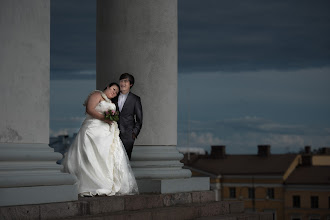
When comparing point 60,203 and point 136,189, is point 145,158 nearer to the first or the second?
point 136,189

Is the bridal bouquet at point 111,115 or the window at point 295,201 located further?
the window at point 295,201

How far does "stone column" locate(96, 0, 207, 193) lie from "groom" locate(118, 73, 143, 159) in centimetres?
47

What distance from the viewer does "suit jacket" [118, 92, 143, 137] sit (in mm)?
17547

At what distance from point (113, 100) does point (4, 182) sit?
17.5 ft

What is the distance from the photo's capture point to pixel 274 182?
381 ft

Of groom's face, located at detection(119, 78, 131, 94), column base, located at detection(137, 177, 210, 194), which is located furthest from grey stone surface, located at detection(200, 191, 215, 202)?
groom's face, located at detection(119, 78, 131, 94)

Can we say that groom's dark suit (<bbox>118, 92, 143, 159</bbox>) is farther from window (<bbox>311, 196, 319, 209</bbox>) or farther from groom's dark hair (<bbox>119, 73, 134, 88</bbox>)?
window (<bbox>311, 196, 319, 209</bbox>)

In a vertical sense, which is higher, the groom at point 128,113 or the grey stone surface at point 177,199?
the groom at point 128,113

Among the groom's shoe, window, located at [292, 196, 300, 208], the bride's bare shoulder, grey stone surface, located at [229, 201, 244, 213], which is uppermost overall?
the bride's bare shoulder

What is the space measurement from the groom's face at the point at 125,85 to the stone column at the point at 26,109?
4.01 metres

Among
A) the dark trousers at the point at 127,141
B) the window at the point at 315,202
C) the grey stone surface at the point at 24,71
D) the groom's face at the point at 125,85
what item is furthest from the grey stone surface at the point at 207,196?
the window at the point at 315,202

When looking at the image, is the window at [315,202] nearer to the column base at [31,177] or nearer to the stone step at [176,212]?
the stone step at [176,212]

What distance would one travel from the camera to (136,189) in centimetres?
1684

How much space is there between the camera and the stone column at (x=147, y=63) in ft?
58.9
